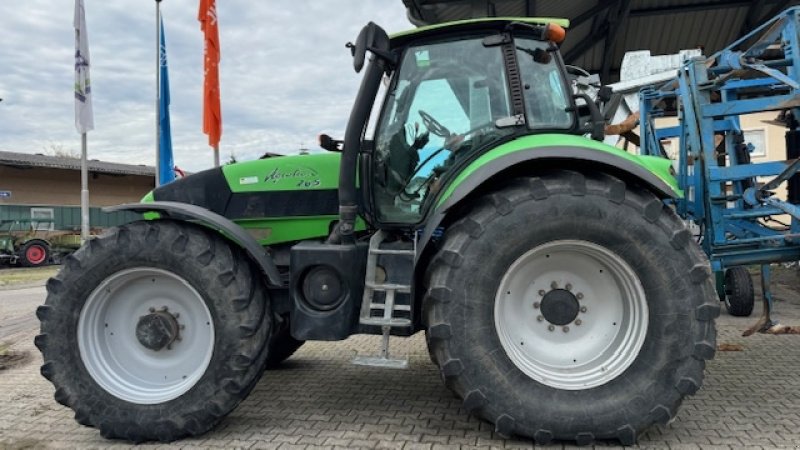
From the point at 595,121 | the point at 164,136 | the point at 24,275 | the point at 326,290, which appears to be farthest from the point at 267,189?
the point at 24,275

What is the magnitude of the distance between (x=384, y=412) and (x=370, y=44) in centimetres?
224

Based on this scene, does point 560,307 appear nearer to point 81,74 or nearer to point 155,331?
point 155,331

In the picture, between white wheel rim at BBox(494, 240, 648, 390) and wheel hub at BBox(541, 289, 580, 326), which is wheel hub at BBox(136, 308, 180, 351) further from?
wheel hub at BBox(541, 289, 580, 326)

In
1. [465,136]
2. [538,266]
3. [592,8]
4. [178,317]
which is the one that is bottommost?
[178,317]

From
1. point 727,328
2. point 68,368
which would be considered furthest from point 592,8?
point 68,368

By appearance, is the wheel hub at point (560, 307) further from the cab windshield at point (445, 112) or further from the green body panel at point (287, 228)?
the green body panel at point (287, 228)

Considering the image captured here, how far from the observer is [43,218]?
886 inches

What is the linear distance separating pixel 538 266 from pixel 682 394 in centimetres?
95

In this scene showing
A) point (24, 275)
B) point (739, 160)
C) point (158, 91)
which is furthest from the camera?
point (24, 275)

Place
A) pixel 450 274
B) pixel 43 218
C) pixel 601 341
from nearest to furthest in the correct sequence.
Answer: pixel 450 274 < pixel 601 341 < pixel 43 218

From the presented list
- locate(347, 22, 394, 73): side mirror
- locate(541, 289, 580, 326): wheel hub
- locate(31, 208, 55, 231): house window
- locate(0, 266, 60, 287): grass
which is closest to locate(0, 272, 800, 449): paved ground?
locate(541, 289, 580, 326): wheel hub

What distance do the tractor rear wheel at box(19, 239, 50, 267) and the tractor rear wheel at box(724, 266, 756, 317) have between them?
68.1ft

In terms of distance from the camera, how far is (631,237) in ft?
9.81

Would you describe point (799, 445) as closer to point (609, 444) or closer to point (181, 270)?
point (609, 444)
